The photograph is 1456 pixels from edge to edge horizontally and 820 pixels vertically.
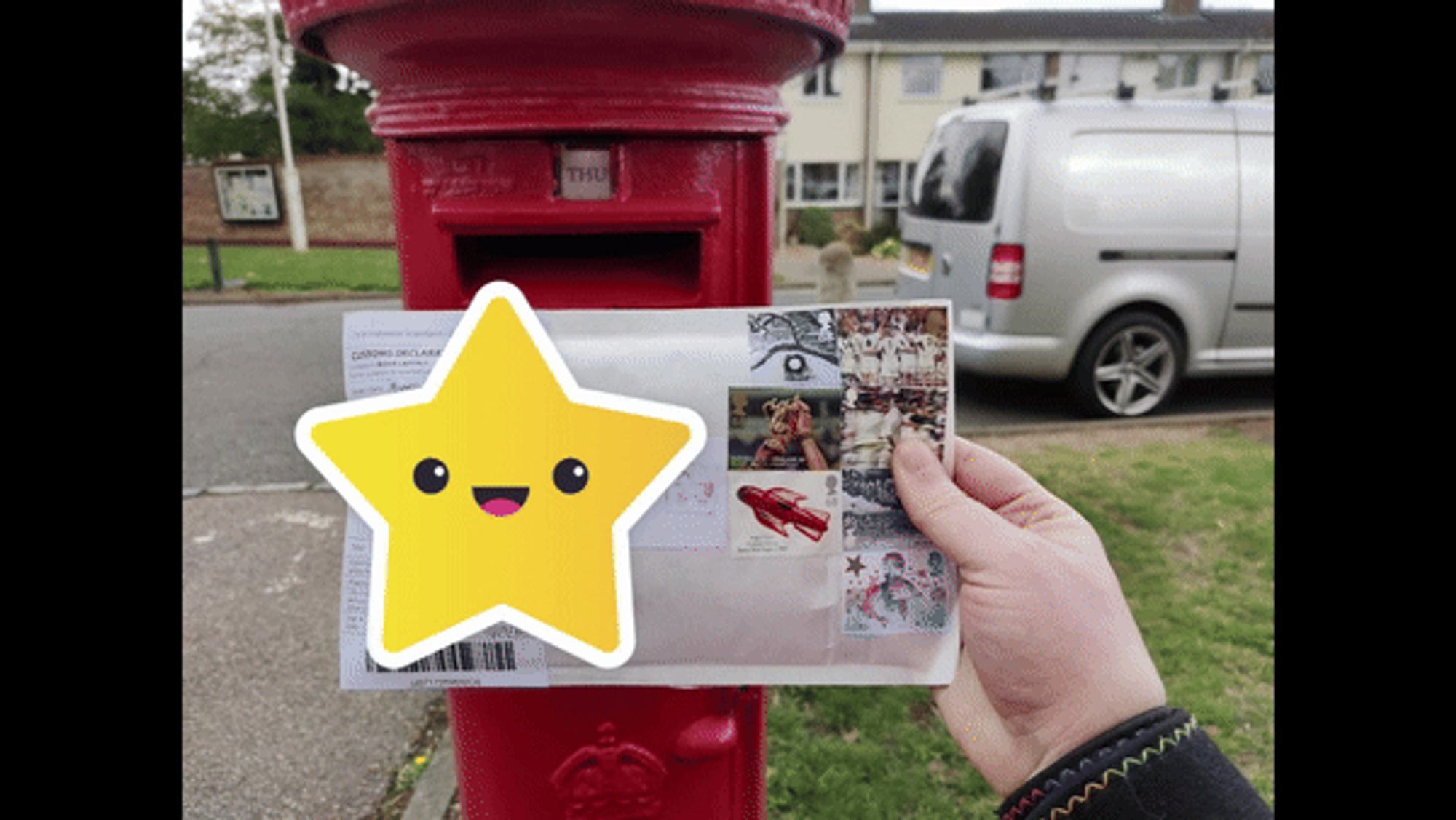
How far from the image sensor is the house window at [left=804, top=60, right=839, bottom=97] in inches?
794

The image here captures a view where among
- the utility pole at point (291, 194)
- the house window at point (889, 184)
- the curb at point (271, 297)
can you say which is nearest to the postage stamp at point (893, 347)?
the curb at point (271, 297)

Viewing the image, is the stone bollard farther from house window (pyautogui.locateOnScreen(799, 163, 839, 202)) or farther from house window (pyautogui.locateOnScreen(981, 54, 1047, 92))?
house window (pyautogui.locateOnScreen(981, 54, 1047, 92))

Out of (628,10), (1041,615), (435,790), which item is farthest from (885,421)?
(435,790)

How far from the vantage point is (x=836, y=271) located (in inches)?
210

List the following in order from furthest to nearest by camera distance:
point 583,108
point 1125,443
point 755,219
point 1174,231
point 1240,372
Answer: point 1240,372 → point 1174,231 → point 1125,443 → point 755,219 → point 583,108

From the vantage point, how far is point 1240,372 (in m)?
5.97

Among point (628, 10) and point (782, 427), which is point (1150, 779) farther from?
point (628, 10)

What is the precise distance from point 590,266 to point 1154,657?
7.96ft

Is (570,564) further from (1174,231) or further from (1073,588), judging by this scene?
(1174,231)

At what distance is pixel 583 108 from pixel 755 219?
28 cm

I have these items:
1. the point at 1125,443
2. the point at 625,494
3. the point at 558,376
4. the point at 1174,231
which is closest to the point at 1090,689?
the point at 625,494

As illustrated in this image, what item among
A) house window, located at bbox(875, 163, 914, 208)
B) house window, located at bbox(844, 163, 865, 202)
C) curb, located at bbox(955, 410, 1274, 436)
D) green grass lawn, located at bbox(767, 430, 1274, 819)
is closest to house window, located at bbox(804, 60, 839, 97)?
house window, located at bbox(844, 163, 865, 202)

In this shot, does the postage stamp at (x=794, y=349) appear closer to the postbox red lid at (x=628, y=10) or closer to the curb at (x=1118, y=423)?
the postbox red lid at (x=628, y=10)

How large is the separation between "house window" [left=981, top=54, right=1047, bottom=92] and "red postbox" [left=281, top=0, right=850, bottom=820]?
21.3 metres
